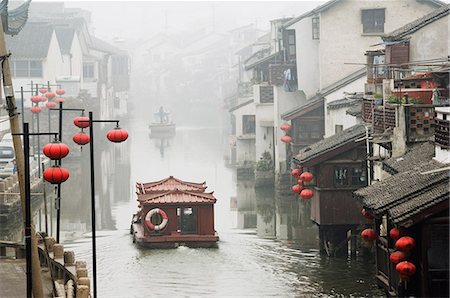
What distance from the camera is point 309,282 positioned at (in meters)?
30.5

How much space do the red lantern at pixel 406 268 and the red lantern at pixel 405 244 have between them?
0.31 m

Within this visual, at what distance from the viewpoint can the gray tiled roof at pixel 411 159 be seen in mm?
25266

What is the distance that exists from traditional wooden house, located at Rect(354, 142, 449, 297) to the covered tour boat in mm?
12866

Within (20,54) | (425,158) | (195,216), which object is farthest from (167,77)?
(425,158)

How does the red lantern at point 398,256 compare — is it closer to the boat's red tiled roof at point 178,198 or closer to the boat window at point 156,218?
the boat's red tiled roof at point 178,198

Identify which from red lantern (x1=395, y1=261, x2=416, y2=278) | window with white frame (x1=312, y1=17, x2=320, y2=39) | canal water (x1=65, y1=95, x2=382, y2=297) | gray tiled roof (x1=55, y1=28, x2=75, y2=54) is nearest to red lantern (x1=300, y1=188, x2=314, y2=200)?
canal water (x1=65, y1=95, x2=382, y2=297)

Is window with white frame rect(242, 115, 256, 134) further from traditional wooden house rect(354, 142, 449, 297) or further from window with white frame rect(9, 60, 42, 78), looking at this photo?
traditional wooden house rect(354, 142, 449, 297)

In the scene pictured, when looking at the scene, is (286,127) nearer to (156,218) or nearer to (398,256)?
(156,218)

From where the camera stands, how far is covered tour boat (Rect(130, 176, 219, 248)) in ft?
119

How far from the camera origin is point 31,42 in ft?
260

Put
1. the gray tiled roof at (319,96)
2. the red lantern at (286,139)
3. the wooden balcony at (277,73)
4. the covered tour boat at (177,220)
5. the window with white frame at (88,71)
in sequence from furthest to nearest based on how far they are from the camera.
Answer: the window with white frame at (88,71) < the wooden balcony at (277,73) < the red lantern at (286,139) < the gray tiled roof at (319,96) < the covered tour boat at (177,220)

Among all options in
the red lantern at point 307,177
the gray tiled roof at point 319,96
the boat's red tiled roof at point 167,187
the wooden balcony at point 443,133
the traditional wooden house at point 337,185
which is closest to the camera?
the wooden balcony at point 443,133

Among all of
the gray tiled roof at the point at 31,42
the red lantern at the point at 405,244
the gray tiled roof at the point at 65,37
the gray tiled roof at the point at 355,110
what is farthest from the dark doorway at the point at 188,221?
the gray tiled roof at the point at 65,37

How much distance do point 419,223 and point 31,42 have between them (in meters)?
61.9
